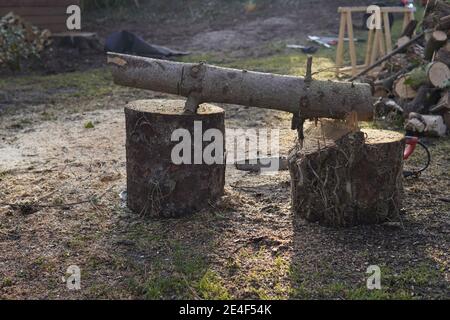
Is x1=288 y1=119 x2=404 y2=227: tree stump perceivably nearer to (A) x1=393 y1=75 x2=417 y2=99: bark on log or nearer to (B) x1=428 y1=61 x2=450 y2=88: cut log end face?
(B) x1=428 y1=61 x2=450 y2=88: cut log end face

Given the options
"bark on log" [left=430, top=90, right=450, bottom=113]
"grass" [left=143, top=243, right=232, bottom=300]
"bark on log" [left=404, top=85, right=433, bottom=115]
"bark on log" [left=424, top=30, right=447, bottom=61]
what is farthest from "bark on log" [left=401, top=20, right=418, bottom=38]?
"grass" [left=143, top=243, right=232, bottom=300]

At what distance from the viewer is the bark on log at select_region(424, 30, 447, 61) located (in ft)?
23.7

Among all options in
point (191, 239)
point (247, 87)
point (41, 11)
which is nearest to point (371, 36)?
point (247, 87)

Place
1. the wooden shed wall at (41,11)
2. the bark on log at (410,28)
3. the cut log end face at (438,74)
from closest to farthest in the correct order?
the cut log end face at (438,74) < the bark on log at (410,28) < the wooden shed wall at (41,11)

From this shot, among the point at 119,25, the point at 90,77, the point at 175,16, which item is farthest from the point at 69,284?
the point at 175,16

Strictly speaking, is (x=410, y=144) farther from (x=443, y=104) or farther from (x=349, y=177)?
(x=443, y=104)

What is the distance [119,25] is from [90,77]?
22.2ft

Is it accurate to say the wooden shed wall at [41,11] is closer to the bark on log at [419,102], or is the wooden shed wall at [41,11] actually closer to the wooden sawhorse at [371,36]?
the wooden sawhorse at [371,36]

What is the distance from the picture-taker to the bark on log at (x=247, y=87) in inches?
161

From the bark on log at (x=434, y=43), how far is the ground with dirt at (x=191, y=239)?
1.40m

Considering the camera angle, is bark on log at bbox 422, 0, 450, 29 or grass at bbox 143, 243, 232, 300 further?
bark on log at bbox 422, 0, 450, 29

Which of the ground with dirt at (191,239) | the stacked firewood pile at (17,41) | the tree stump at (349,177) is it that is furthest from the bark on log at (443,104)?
the stacked firewood pile at (17,41)

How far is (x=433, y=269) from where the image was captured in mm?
3535
